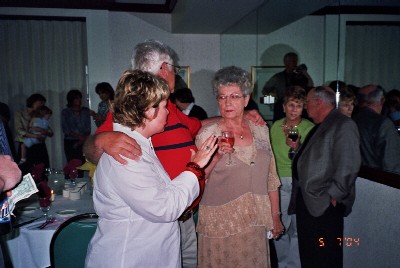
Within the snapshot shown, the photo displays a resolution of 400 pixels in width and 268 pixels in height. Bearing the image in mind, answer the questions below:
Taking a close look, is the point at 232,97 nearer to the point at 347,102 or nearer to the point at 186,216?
the point at 186,216

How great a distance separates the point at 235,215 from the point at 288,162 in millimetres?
1837

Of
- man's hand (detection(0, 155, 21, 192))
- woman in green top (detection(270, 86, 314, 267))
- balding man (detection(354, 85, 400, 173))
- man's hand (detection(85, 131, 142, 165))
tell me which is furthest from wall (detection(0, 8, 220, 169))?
man's hand (detection(0, 155, 21, 192))

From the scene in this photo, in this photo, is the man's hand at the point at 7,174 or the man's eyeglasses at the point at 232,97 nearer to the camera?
the man's hand at the point at 7,174

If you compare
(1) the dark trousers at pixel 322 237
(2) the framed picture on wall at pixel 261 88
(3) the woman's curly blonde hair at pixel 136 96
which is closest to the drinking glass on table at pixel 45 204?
(3) the woman's curly blonde hair at pixel 136 96

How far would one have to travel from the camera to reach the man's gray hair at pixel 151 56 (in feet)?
5.94

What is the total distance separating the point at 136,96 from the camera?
136 cm

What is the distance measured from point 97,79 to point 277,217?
547 centimetres

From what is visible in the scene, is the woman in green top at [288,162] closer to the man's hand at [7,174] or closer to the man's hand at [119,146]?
the man's hand at [119,146]

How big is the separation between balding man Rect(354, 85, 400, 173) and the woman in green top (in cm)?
60

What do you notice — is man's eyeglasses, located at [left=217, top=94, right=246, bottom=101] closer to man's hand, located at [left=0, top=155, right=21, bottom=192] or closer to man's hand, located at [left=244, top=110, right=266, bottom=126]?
man's hand, located at [left=244, top=110, right=266, bottom=126]

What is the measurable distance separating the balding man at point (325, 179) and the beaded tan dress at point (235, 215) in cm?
90

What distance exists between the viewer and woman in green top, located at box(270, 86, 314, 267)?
3.58m

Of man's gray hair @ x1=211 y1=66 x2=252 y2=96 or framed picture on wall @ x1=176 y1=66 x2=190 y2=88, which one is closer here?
man's gray hair @ x1=211 y1=66 x2=252 y2=96

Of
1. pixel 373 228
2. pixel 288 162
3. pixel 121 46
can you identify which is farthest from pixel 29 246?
pixel 121 46
